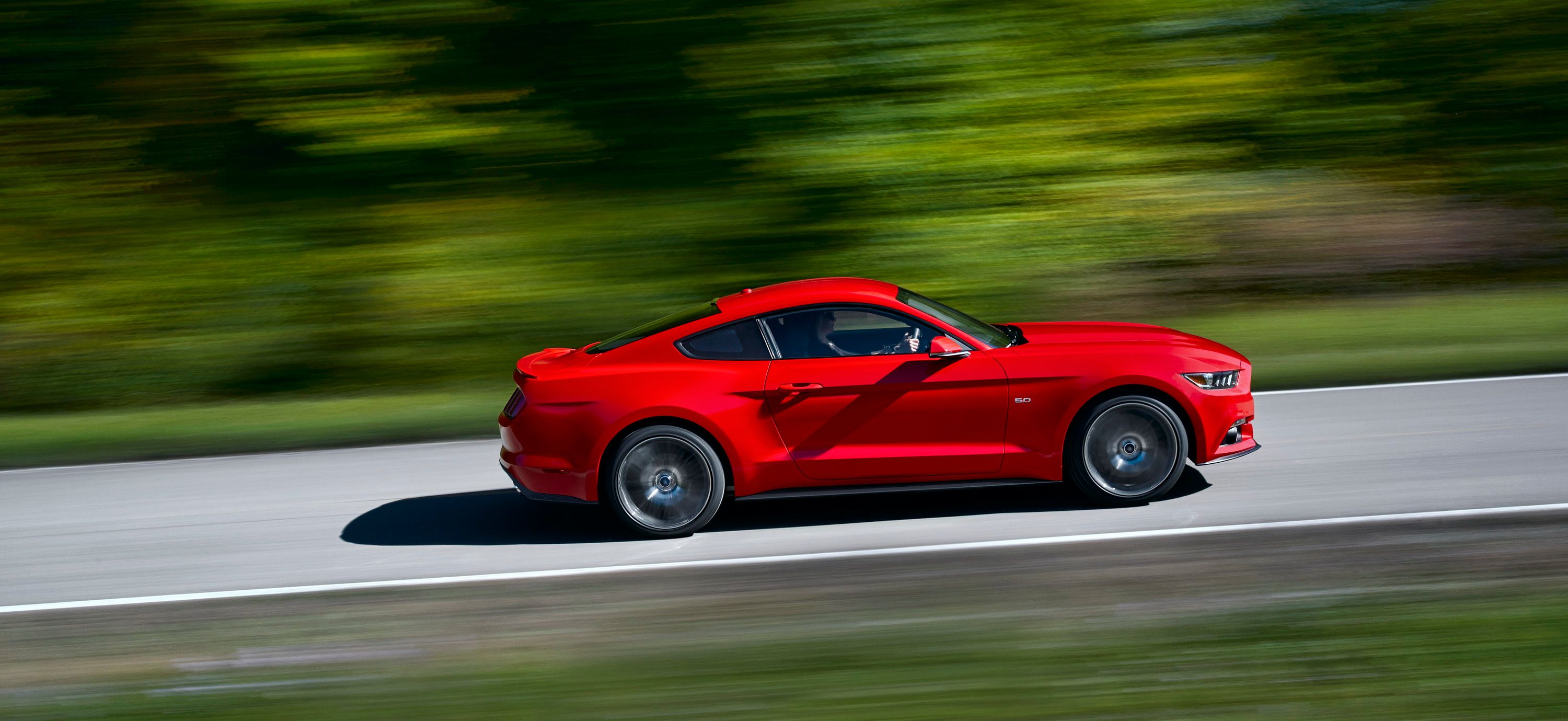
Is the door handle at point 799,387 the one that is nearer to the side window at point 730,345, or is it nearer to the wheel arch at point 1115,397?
the side window at point 730,345

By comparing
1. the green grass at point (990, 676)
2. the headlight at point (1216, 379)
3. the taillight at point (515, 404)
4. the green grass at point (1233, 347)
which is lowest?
the green grass at point (990, 676)

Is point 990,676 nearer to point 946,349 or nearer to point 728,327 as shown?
point 946,349

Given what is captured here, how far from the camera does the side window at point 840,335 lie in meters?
6.75

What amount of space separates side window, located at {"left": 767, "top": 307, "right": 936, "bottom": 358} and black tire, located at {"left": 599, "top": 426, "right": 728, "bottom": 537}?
0.70m

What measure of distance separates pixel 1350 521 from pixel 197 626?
5487 millimetres

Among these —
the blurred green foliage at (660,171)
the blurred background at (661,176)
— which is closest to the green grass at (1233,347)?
the blurred background at (661,176)

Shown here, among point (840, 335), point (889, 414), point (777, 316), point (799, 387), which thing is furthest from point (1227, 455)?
point (777, 316)

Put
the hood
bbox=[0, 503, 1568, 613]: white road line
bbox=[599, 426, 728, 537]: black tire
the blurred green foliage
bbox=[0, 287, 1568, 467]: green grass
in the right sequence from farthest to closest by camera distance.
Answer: the blurred green foliage, bbox=[0, 287, 1568, 467]: green grass, the hood, bbox=[599, 426, 728, 537]: black tire, bbox=[0, 503, 1568, 613]: white road line

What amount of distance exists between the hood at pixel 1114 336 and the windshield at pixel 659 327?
1.78 meters

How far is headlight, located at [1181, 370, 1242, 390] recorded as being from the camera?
671 centimetres

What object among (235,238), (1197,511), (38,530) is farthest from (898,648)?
(235,238)

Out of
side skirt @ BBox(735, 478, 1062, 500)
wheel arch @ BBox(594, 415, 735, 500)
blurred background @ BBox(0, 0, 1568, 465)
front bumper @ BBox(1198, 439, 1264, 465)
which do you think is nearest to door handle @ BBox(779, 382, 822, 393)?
wheel arch @ BBox(594, 415, 735, 500)

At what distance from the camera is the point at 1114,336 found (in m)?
6.99

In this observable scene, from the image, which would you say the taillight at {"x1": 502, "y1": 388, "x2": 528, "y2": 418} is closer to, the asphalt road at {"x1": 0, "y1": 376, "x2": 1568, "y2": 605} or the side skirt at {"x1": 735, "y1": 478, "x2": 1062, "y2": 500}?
the asphalt road at {"x1": 0, "y1": 376, "x2": 1568, "y2": 605}
